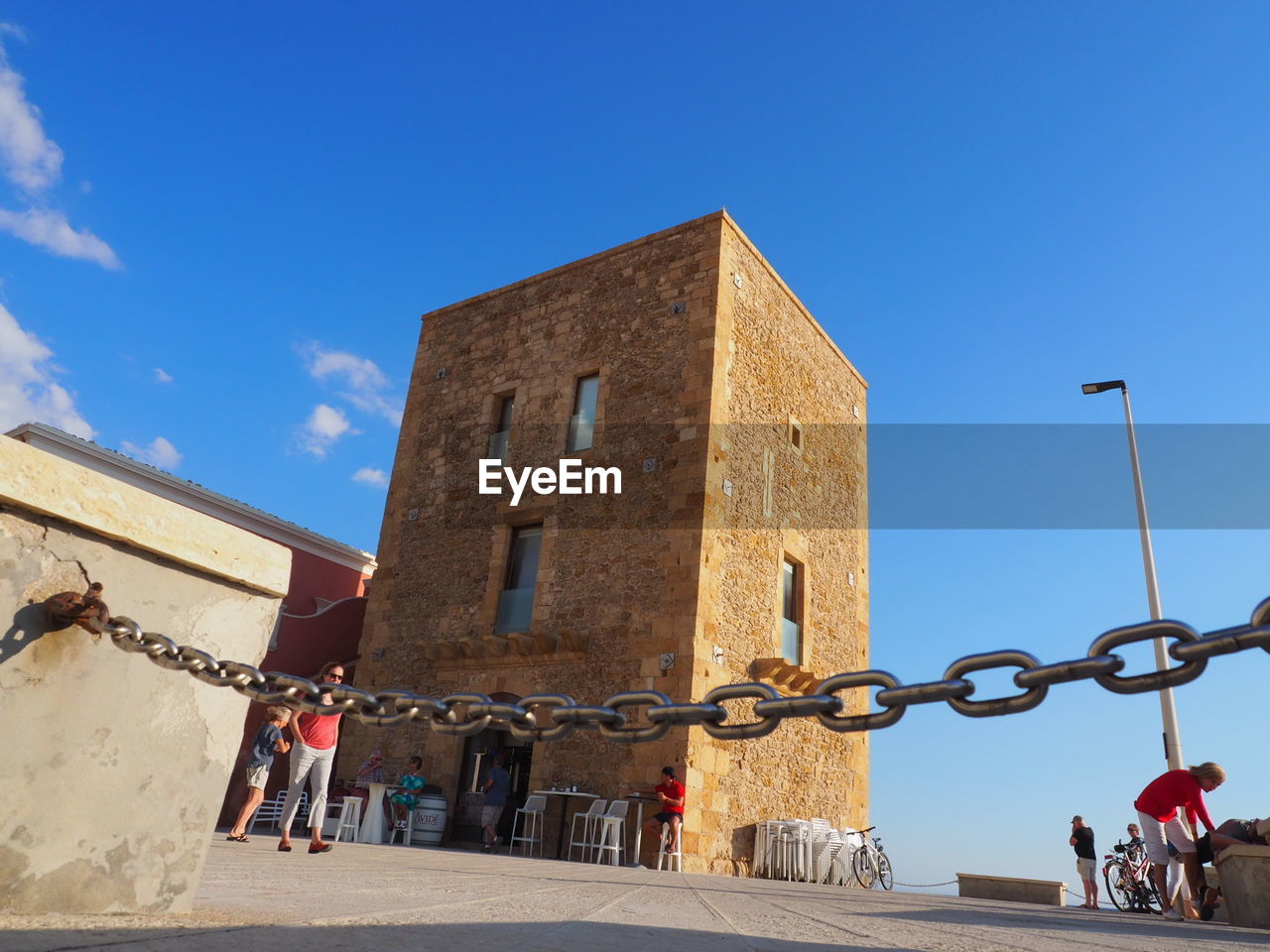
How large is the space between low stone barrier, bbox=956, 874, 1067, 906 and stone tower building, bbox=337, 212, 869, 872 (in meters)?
2.10

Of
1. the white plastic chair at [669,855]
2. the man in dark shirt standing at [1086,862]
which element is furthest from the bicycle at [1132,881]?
the white plastic chair at [669,855]

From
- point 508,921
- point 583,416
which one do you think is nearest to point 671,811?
point 583,416

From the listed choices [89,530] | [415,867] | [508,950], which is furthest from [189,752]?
[415,867]

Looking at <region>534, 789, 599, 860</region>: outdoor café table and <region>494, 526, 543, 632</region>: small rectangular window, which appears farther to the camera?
<region>494, 526, 543, 632</region>: small rectangular window

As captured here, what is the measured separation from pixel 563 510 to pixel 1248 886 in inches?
337

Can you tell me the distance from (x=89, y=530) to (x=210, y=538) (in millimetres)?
336

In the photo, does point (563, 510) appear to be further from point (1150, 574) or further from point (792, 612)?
point (1150, 574)

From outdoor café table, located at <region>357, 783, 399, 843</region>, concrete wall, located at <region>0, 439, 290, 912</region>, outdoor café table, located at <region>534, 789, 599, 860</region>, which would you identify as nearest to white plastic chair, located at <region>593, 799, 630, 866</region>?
outdoor café table, located at <region>534, 789, 599, 860</region>

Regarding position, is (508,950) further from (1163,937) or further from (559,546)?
(559,546)

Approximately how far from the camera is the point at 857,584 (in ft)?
50.3

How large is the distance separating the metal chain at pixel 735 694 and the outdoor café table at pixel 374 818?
9.42 m

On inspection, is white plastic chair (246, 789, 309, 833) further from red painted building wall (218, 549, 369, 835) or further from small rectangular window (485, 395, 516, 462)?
small rectangular window (485, 395, 516, 462)

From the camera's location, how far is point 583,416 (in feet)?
43.1

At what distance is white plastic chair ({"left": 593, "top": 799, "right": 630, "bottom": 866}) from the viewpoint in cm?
972
